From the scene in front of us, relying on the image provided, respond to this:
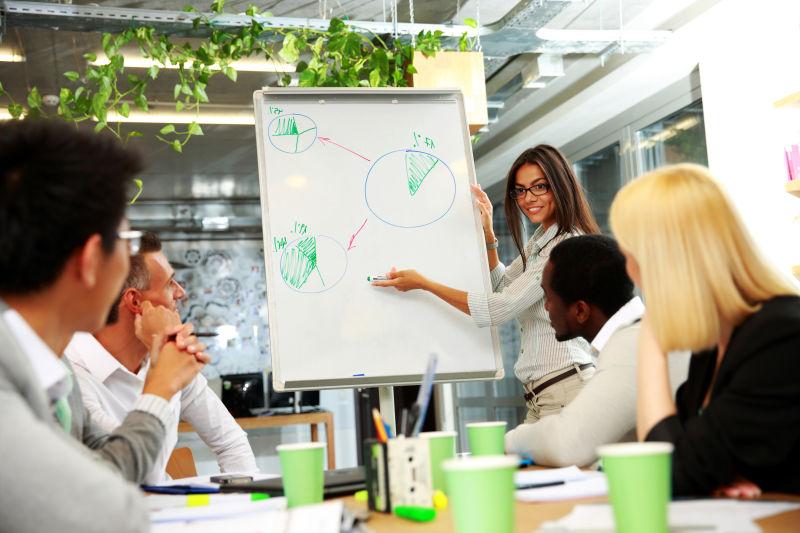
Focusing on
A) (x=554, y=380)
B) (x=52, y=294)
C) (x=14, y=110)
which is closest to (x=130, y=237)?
(x=52, y=294)

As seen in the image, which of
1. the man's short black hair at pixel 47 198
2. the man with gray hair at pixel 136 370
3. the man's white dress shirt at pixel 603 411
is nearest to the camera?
the man's short black hair at pixel 47 198

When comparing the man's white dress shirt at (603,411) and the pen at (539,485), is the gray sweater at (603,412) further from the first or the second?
the pen at (539,485)

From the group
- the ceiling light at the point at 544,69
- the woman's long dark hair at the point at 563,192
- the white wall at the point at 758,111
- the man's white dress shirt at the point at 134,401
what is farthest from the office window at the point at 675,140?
the man's white dress shirt at the point at 134,401

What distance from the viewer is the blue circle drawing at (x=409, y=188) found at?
Result: 8.56 feet

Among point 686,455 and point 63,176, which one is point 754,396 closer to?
point 686,455

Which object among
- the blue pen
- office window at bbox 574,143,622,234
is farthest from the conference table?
office window at bbox 574,143,622,234

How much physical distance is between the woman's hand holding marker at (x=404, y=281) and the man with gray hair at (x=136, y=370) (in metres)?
0.62

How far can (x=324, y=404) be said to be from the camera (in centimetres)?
841

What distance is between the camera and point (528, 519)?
1041mm

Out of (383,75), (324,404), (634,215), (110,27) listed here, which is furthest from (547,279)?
(324,404)

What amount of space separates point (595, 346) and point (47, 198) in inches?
47.7

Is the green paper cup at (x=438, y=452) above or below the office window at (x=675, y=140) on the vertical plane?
below

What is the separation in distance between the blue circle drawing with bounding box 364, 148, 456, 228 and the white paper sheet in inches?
64.3

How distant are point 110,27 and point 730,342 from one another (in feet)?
10.2
